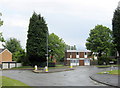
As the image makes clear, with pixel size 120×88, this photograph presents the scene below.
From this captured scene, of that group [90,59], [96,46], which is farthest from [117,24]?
[90,59]

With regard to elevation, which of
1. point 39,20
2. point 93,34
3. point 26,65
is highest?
point 39,20

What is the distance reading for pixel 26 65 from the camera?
56.1 meters

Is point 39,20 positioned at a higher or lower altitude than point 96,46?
higher

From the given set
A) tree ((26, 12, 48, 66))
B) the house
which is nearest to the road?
tree ((26, 12, 48, 66))

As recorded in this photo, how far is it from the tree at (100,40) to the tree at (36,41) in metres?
13.1

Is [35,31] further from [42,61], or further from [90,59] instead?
[90,59]

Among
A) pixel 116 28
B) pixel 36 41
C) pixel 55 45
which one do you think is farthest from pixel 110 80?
pixel 55 45

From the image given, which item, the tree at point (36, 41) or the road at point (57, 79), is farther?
the tree at point (36, 41)

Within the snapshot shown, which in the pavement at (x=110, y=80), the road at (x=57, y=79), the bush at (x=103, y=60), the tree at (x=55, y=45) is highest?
the tree at (x=55, y=45)

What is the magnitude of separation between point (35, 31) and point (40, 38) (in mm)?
2313

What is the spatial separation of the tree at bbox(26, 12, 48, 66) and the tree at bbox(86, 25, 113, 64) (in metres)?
13.1

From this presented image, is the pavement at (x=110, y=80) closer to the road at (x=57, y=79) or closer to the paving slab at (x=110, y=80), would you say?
the paving slab at (x=110, y=80)

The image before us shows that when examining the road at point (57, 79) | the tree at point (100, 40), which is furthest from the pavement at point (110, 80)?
the tree at point (100, 40)

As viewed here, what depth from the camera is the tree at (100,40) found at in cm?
5497
